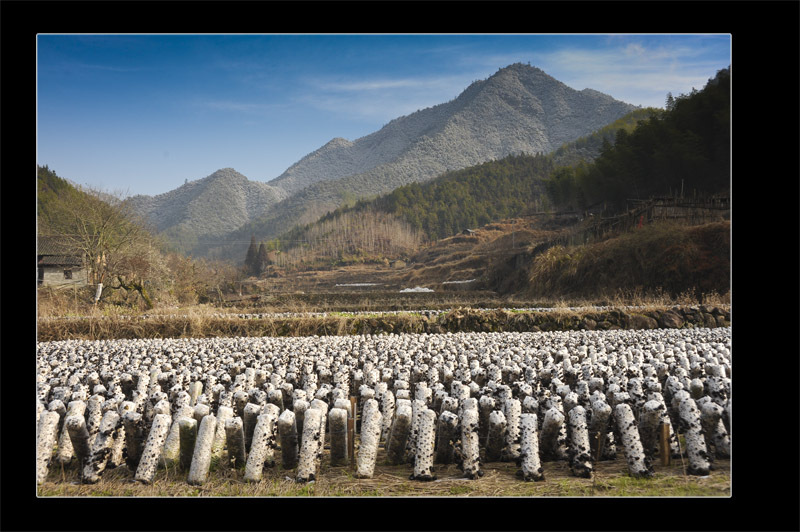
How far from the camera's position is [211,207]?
13338 cm

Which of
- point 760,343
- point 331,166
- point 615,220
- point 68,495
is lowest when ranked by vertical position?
point 68,495

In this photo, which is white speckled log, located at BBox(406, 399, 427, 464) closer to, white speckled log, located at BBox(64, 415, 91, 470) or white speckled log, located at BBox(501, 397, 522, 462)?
white speckled log, located at BBox(501, 397, 522, 462)

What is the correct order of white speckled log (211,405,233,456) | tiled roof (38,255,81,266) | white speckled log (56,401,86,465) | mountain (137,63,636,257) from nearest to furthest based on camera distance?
white speckled log (211,405,233,456) < white speckled log (56,401,86,465) < tiled roof (38,255,81,266) < mountain (137,63,636,257)

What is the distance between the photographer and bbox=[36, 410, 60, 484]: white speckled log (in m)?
4.80

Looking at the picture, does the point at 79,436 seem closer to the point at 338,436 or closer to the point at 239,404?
the point at 239,404

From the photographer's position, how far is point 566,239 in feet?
122

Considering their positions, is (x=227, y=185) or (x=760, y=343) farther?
(x=227, y=185)

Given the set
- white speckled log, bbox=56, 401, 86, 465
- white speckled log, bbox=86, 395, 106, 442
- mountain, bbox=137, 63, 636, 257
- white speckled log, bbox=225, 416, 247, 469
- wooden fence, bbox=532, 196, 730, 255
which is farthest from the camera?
mountain, bbox=137, 63, 636, 257

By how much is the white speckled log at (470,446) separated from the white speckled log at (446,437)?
167 mm

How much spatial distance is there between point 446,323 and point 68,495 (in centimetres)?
1107

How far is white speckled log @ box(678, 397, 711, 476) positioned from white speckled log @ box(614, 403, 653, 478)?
33 centimetres

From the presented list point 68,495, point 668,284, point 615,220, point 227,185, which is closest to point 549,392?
point 68,495

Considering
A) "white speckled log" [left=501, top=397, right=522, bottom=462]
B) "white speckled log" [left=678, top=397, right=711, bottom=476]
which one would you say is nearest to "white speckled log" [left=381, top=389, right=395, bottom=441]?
"white speckled log" [left=501, top=397, right=522, bottom=462]

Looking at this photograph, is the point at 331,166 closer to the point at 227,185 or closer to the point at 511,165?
the point at 227,185
